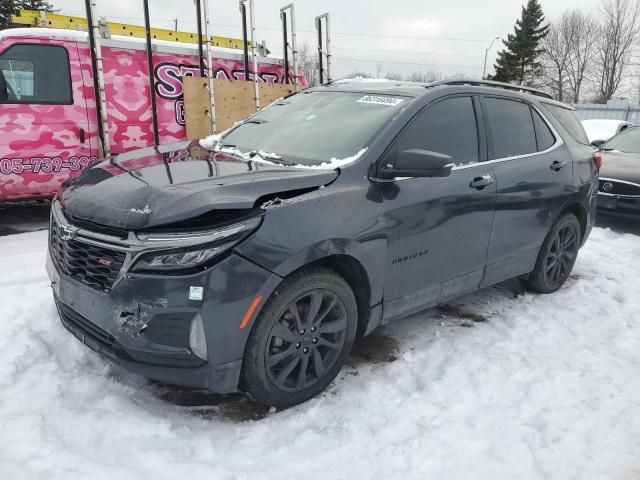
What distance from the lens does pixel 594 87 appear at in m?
51.6

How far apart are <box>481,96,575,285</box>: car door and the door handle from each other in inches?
4.9

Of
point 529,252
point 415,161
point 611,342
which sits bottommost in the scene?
point 611,342

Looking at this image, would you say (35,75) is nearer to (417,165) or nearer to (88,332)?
(88,332)

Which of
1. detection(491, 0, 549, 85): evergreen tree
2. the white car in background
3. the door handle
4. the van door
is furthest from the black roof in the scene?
detection(491, 0, 549, 85): evergreen tree

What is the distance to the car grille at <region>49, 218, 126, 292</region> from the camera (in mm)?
2367

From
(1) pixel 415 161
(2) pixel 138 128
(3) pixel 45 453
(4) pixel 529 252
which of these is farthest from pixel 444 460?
(2) pixel 138 128

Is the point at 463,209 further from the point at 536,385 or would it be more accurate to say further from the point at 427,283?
the point at 536,385

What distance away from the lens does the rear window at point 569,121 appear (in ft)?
15.3

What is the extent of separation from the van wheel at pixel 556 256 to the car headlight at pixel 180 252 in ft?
10.6

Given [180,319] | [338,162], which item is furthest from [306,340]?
[338,162]

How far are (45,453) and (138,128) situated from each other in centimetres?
621

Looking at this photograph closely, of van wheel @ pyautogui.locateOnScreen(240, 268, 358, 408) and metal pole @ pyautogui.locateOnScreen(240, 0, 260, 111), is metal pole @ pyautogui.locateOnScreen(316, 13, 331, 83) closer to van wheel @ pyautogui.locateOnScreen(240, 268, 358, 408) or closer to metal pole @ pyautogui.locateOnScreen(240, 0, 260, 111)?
metal pole @ pyautogui.locateOnScreen(240, 0, 260, 111)

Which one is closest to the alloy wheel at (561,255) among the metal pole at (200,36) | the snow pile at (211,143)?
the snow pile at (211,143)

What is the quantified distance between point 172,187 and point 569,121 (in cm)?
400
